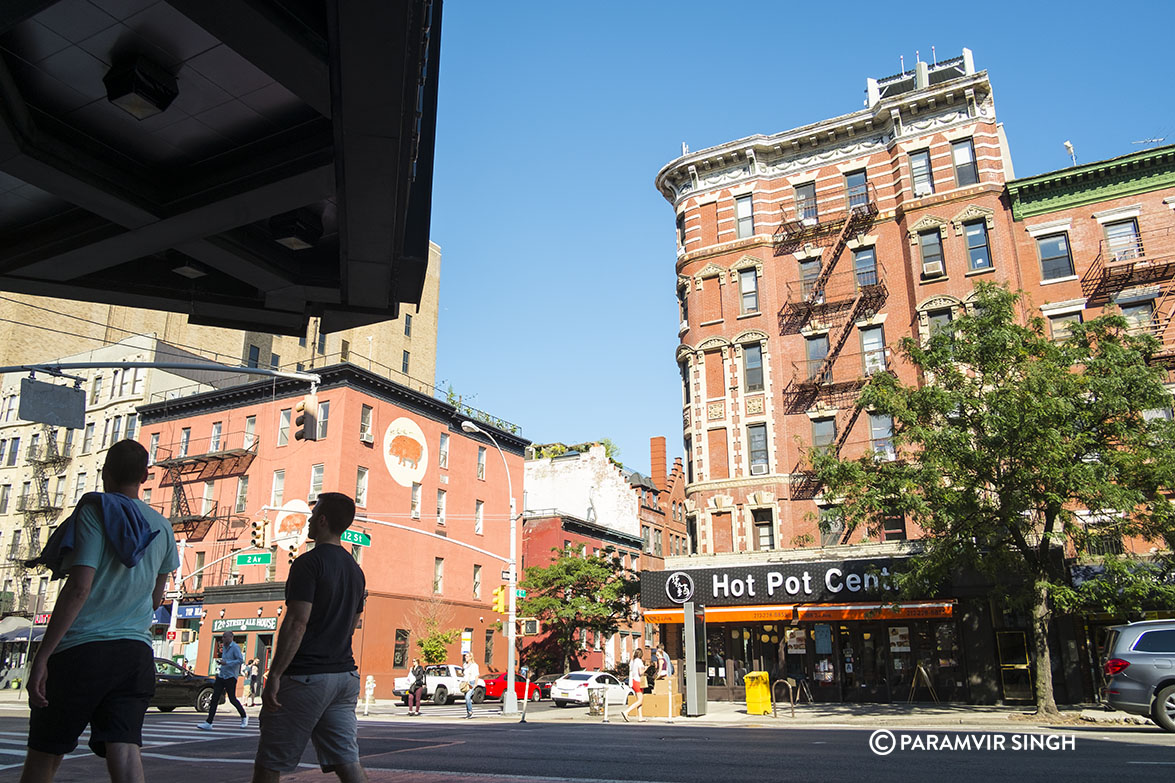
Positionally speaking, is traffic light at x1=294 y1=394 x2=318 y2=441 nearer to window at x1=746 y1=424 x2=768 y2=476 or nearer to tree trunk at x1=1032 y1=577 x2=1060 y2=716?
tree trunk at x1=1032 y1=577 x2=1060 y2=716

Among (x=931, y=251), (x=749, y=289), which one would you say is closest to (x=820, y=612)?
(x=749, y=289)

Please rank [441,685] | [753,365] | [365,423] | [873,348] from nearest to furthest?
1. [873,348]
2. [441,685]
3. [753,365]
4. [365,423]

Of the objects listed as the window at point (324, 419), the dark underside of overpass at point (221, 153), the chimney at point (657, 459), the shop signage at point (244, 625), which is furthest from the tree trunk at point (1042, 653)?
the chimney at point (657, 459)

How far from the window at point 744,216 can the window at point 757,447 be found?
8902 millimetres

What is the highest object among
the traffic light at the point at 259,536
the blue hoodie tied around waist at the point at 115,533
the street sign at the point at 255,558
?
the traffic light at the point at 259,536

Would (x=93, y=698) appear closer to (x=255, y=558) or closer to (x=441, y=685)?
(x=255, y=558)

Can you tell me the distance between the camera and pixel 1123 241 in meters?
31.5

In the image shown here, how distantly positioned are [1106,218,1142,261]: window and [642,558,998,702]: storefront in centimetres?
1436

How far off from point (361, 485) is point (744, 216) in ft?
75.9

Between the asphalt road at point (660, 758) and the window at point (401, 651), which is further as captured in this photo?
the window at point (401, 651)

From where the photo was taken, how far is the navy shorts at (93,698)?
4.26 metres

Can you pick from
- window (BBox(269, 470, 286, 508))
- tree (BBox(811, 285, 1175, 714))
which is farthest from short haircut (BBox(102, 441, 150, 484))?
window (BBox(269, 470, 286, 508))

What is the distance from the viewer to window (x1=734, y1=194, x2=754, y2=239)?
3734 cm

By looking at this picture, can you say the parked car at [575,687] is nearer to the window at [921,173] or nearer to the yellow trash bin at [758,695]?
the yellow trash bin at [758,695]
